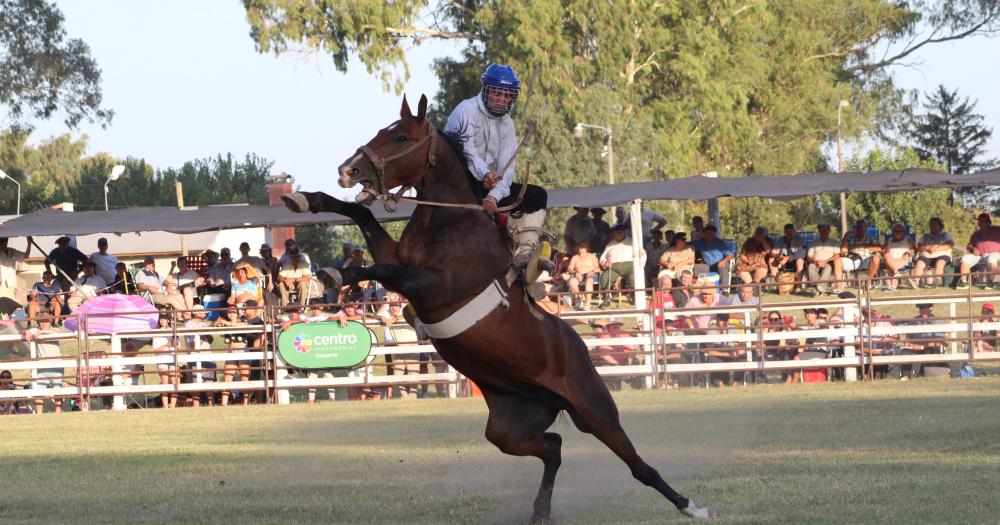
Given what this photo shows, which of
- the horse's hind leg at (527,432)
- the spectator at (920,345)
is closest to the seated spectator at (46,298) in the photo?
the spectator at (920,345)

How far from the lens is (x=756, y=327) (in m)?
20.6

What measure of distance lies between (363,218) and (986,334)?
620 inches

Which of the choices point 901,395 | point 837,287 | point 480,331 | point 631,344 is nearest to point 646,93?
point 837,287

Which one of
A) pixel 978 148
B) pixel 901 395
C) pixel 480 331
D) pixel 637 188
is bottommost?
pixel 901 395

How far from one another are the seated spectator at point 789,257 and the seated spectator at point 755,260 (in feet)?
0.93

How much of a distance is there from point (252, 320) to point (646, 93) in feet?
91.9

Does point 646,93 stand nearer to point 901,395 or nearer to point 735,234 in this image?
point 735,234

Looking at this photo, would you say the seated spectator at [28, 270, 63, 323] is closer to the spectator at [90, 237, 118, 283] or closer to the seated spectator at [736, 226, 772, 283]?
the spectator at [90, 237, 118, 283]

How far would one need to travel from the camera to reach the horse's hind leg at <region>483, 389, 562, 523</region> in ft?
28.6

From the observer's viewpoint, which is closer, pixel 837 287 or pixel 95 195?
pixel 837 287

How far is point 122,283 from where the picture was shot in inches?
987

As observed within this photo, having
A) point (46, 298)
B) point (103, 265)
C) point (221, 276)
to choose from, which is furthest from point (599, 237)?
point (46, 298)

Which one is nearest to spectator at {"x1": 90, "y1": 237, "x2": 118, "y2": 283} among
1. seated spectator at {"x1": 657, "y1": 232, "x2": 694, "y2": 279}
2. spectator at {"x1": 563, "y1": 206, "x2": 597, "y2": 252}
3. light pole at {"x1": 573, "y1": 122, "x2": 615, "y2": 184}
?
spectator at {"x1": 563, "y1": 206, "x2": 597, "y2": 252}

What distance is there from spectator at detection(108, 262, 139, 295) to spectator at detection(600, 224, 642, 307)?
896 cm
